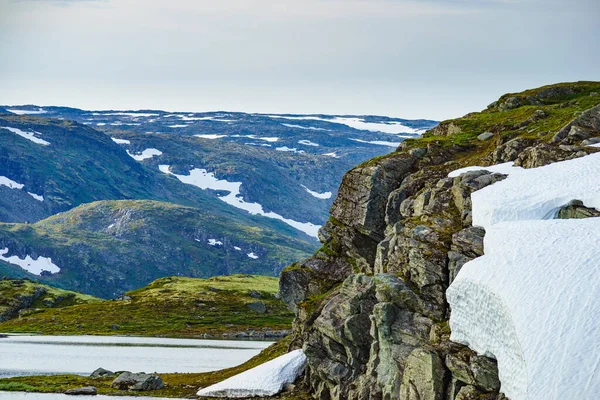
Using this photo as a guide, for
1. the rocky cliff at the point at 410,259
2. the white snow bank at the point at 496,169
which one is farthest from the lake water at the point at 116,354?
the white snow bank at the point at 496,169

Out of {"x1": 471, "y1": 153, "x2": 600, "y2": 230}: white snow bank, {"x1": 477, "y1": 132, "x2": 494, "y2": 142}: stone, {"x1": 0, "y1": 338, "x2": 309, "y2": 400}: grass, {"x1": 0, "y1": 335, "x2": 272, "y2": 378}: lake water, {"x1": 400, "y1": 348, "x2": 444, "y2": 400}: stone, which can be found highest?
{"x1": 477, "y1": 132, "x2": 494, "y2": 142}: stone

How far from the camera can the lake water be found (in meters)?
124

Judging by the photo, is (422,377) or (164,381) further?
(164,381)

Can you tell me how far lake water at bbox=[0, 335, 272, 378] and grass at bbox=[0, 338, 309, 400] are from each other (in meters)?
6.46

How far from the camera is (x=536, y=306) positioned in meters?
49.8

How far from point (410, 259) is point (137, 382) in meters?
41.2

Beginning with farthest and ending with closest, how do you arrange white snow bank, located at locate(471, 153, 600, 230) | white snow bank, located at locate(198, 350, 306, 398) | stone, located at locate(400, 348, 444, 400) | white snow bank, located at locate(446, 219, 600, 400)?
white snow bank, located at locate(198, 350, 306, 398)
white snow bank, located at locate(471, 153, 600, 230)
stone, located at locate(400, 348, 444, 400)
white snow bank, located at locate(446, 219, 600, 400)

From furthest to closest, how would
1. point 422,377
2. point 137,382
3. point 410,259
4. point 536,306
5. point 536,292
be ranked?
point 137,382, point 410,259, point 422,377, point 536,292, point 536,306

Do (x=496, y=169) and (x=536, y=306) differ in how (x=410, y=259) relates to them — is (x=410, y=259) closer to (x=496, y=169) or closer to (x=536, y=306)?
(x=496, y=169)

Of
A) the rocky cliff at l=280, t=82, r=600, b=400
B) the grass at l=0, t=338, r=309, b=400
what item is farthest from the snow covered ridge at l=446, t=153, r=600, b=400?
the grass at l=0, t=338, r=309, b=400

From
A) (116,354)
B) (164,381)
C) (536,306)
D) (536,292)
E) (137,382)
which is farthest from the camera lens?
(116,354)

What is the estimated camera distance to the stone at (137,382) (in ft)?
300

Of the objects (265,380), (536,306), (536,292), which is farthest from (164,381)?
(536,306)

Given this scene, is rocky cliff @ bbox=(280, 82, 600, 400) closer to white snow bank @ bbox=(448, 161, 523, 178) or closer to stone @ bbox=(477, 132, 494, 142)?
stone @ bbox=(477, 132, 494, 142)
